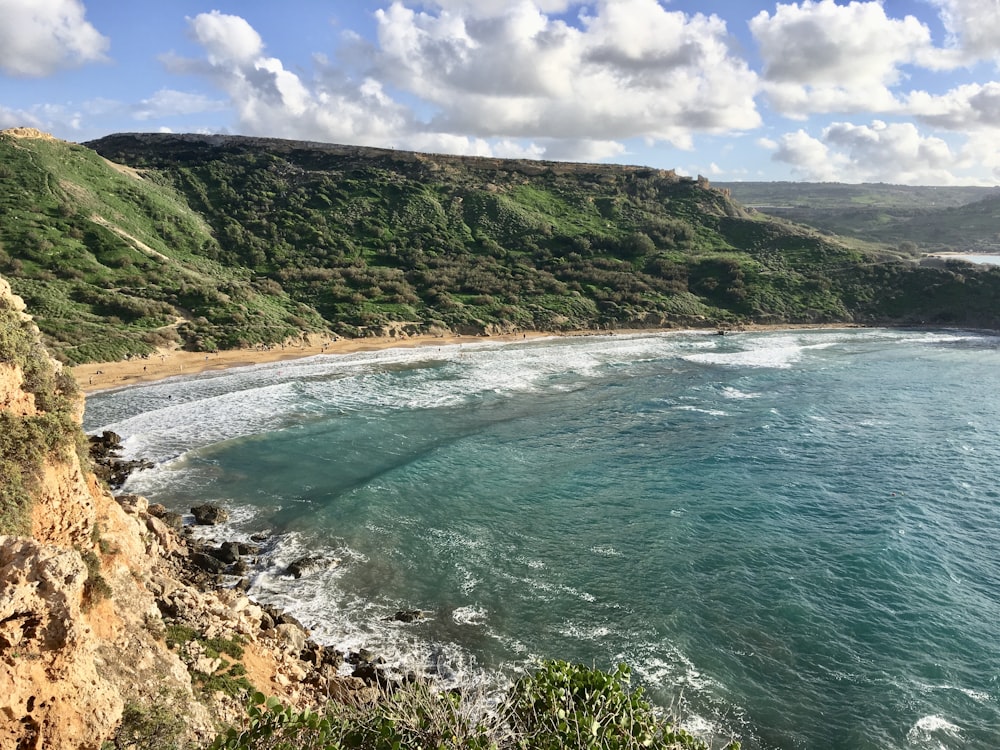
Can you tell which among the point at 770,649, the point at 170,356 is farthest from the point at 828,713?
the point at 170,356

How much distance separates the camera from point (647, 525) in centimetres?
2289

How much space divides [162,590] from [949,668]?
19.2 metres

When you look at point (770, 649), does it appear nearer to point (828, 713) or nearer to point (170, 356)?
point (828, 713)

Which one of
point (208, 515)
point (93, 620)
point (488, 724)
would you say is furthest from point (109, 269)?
point (488, 724)

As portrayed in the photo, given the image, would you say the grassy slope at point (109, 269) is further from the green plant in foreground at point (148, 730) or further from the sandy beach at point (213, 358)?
the green plant in foreground at point (148, 730)

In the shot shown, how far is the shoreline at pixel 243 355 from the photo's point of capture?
4059cm

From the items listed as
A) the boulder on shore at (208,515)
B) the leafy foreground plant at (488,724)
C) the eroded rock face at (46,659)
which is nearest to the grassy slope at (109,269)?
the boulder on shore at (208,515)

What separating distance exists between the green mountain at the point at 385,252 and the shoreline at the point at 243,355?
1.07 meters

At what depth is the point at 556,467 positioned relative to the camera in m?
28.5

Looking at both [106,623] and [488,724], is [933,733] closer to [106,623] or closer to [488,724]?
[488,724]

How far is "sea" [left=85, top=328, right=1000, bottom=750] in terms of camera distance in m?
15.6

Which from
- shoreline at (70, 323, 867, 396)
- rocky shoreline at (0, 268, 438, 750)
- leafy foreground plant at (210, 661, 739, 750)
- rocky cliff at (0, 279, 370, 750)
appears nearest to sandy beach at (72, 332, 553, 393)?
shoreline at (70, 323, 867, 396)

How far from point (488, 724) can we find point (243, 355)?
4499 cm

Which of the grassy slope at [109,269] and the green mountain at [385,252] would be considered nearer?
the grassy slope at [109,269]
